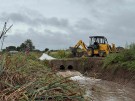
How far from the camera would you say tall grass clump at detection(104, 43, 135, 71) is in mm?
21906

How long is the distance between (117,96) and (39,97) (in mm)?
6457

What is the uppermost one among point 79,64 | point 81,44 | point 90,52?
point 81,44

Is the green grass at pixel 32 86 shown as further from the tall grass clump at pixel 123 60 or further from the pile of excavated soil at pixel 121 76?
the tall grass clump at pixel 123 60

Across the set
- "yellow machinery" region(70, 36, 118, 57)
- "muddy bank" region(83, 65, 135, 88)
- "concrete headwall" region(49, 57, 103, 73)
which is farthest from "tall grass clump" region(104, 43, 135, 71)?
"yellow machinery" region(70, 36, 118, 57)

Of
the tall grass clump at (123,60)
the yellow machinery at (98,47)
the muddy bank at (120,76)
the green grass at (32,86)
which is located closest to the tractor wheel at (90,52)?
the yellow machinery at (98,47)

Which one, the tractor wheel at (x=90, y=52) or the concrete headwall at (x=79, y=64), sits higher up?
the tractor wheel at (x=90, y=52)

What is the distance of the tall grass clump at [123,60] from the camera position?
21906mm

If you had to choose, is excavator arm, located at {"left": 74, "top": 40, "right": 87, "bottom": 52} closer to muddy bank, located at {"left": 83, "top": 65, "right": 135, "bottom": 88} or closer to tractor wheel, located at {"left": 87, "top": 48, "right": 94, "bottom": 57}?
tractor wheel, located at {"left": 87, "top": 48, "right": 94, "bottom": 57}

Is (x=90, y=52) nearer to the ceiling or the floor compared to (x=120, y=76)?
nearer to the ceiling

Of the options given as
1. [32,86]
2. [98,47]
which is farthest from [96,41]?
[32,86]

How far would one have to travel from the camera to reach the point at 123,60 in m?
23.4

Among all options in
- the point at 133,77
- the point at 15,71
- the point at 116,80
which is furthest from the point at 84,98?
the point at 116,80

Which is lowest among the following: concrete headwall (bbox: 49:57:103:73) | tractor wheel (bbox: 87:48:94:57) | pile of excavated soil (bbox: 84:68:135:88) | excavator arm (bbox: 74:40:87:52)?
pile of excavated soil (bbox: 84:68:135:88)

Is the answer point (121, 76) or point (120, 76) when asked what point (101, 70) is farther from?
point (121, 76)
